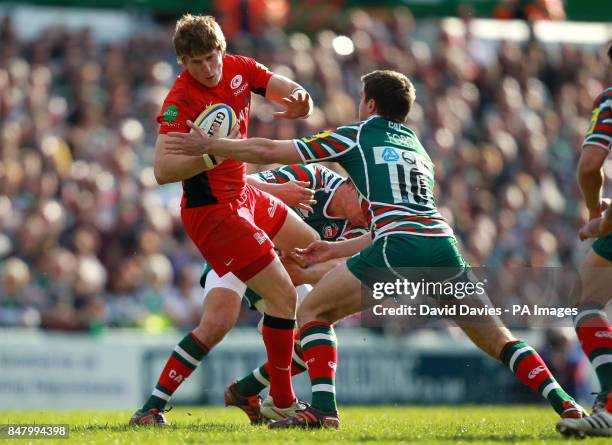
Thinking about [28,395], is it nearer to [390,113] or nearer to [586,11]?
[390,113]

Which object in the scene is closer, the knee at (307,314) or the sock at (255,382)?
the knee at (307,314)

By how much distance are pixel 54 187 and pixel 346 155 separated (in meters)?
8.30

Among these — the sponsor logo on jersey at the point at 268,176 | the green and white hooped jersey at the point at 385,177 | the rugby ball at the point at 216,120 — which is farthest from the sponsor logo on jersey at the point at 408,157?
the sponsor logo on jersey at the point at 268,176

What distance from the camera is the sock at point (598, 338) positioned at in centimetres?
795

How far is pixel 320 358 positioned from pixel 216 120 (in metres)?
1.81

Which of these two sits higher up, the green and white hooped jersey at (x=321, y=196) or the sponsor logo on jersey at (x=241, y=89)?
the sponsor logo on jersey at (x=241, y=89)

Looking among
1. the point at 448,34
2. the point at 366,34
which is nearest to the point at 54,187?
the point at 366,34

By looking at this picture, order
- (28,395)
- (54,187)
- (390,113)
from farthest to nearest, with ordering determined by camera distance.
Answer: (54,187)
(28,395)
(390,113)

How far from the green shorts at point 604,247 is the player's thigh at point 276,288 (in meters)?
2.12

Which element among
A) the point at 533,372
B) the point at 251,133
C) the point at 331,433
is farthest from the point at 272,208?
the point at 251,133

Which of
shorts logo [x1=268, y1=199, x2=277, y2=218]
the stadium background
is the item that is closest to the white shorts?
shorts logo [x1=268, y1=199, x2=277, y2=218]

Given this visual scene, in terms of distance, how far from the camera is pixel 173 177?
782 cm

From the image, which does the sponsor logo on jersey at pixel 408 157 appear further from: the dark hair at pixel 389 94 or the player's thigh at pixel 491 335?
the player's thigh at pixel 491 335

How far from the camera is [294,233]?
29.5 ft
